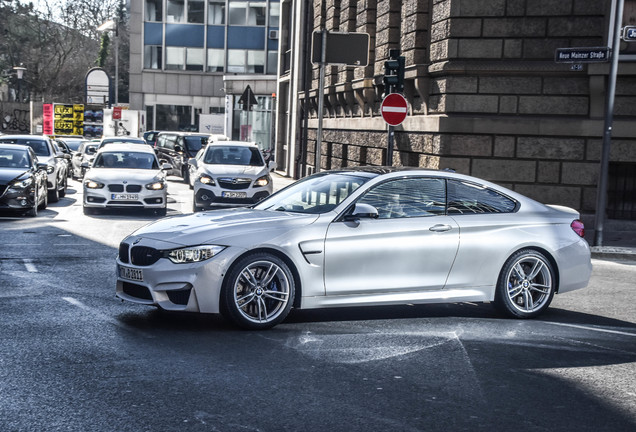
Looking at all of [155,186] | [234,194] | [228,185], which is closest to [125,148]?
[155,186]

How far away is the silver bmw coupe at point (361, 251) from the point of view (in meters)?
7.96

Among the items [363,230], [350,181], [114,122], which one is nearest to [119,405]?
[363,230]

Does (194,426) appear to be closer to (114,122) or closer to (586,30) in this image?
(586,30)

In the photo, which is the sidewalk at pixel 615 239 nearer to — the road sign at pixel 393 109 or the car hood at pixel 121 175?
the road sign at pixel 393 109

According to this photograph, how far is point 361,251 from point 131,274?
1979mm

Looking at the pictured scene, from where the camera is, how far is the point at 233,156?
23.2m

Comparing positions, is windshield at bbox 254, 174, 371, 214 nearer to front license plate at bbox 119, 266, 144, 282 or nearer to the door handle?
the door handle

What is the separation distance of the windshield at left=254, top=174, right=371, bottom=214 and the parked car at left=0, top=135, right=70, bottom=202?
15025 mm

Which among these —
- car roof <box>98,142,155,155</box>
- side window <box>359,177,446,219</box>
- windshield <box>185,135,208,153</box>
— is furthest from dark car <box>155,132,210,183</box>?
side window <box>359,177,446,219</box>

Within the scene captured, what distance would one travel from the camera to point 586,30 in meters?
19.0

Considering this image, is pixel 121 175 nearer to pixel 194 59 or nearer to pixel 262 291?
pixel 262 291

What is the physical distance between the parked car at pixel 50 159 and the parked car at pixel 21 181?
233 cm

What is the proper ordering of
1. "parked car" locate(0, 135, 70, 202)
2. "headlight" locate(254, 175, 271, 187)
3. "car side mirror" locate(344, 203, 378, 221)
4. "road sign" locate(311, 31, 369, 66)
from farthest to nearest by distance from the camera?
"parked car" locate(0, 135, 70, 202) → "headlight" locate(254, 175, 271, 187) → "road sign" locate(311, 31, 369, 66) → "car side mirror" locate(344, 203, 378, 221)

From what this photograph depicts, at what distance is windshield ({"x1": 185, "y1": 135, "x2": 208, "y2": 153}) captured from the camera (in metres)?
35.4
